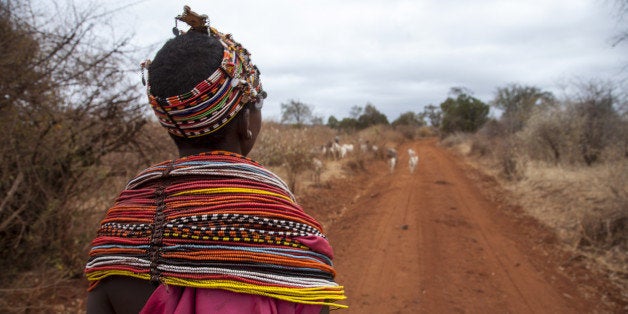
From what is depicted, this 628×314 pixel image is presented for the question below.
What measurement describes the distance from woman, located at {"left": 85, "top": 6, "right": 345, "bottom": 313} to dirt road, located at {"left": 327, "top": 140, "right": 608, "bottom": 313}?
3.68 meters

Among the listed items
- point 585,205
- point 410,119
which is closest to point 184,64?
point 585,205

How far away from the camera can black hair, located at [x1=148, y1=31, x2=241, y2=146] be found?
103 centimetres

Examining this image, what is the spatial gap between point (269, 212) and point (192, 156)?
0.27 metres

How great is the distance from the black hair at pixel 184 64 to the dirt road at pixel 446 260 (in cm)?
388

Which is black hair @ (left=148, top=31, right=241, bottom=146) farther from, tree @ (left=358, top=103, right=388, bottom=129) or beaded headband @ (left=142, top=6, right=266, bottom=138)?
tree @ (left=358, top=103, right=388, bottom=129)

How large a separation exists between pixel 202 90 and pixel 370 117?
37.9 m

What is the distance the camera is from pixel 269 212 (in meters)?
1.01

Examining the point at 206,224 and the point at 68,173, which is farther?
the point at 68,173

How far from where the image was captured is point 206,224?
3.23ft

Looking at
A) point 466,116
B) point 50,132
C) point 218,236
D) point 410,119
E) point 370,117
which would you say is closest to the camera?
point 218,236

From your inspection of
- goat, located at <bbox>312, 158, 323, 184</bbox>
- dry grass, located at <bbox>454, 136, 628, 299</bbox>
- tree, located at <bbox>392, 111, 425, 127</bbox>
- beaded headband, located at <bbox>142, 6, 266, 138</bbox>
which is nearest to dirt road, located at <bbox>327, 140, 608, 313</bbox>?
dry grass, located at <bbox>454, 136, 628, 299</bbox>

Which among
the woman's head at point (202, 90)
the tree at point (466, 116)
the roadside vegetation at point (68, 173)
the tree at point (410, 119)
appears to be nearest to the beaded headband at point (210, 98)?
the woman's head at point (202, 90)

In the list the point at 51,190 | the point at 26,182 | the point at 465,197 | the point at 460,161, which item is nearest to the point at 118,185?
the point at 51,190

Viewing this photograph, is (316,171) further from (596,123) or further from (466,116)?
(466,116)
